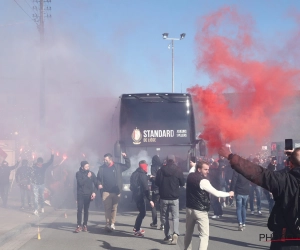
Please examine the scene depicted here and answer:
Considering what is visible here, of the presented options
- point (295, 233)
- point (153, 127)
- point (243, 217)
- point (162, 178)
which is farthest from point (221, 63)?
point (295, 233)

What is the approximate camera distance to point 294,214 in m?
4.04

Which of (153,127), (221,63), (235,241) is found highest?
(221,63)

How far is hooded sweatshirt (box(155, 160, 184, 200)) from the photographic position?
29.8 ft

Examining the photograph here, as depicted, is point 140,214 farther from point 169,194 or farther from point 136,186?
point 169,194

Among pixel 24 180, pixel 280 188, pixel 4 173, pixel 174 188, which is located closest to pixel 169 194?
pixel 174 188

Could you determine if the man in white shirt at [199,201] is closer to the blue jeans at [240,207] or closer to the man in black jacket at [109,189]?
the man in black jacket at [109,189]

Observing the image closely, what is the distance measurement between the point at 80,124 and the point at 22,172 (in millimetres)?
8678

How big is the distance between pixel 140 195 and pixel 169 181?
1.40m

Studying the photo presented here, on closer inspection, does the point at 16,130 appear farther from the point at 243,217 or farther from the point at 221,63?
the point at 243,217

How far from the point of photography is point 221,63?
1955 cm

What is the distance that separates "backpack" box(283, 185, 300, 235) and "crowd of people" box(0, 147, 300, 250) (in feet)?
0.10

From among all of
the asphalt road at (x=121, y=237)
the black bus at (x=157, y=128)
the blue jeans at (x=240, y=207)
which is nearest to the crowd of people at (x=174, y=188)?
the blue jeans at (x=240, y=207)

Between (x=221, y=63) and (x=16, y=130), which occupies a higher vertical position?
(x=221, y=63)

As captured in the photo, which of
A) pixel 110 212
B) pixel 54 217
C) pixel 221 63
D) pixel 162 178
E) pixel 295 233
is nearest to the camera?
pixel 295 233
